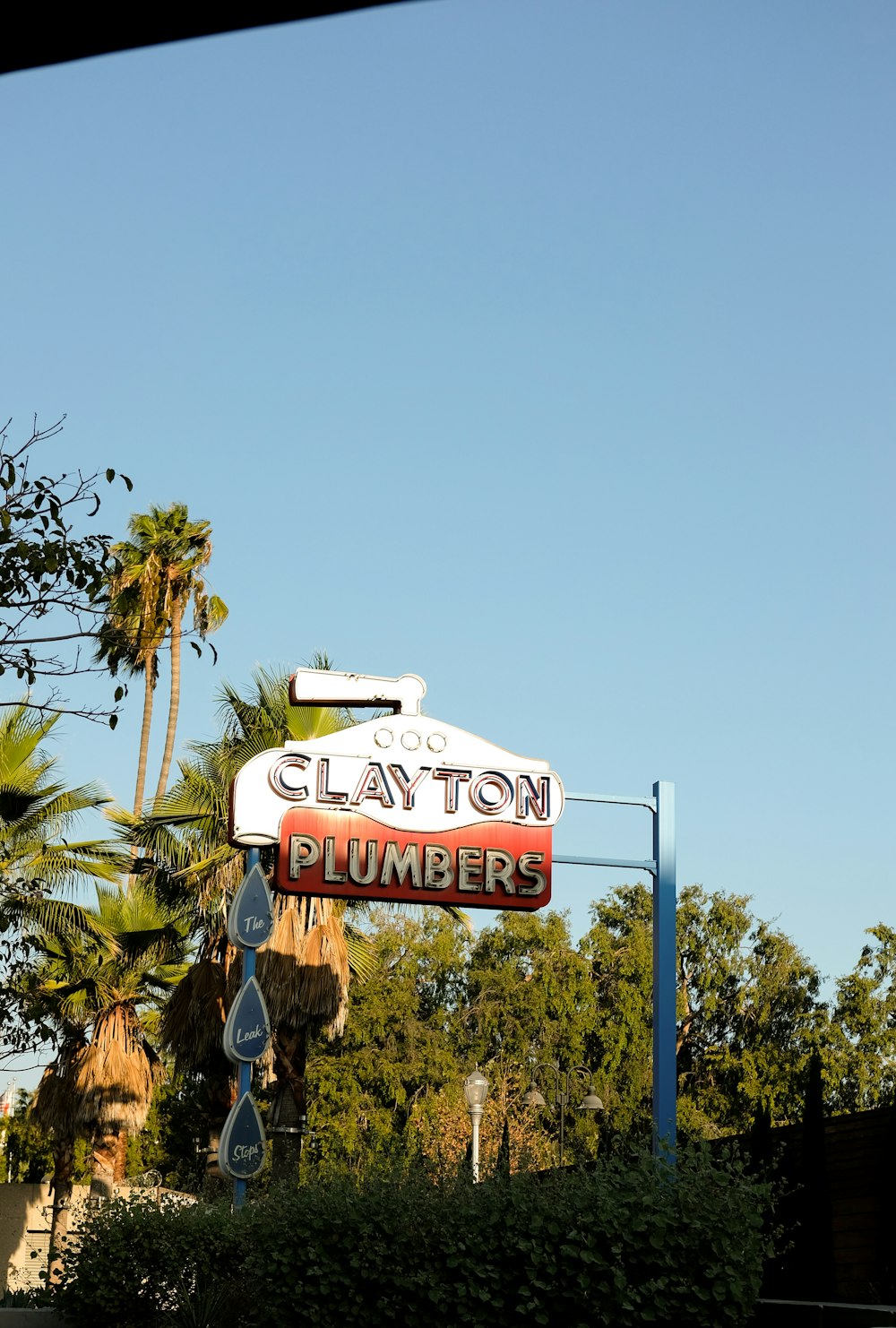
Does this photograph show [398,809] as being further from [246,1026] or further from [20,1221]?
[20,1221]

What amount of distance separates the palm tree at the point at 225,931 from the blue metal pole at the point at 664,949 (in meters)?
6.76

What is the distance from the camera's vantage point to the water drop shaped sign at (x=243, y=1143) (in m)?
16.7

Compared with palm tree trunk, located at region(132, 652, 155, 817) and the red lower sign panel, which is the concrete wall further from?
the red lower sign panel

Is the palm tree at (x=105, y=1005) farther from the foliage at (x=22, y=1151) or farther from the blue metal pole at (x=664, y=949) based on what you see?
the foliage at (x=22, y=1151)

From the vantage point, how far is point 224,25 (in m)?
1.74

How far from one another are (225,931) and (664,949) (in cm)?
880

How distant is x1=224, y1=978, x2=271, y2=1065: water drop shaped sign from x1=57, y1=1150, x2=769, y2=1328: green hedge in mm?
4842

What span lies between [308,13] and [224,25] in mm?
114

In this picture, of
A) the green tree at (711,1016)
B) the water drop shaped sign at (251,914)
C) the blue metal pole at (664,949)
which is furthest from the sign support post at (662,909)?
the green tree at (711,1016)

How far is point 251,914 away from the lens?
17656mm

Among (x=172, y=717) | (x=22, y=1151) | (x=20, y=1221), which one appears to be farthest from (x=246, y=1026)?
(x=22, y=1151)

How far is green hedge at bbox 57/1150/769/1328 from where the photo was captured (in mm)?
10547

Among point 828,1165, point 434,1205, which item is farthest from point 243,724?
point 434,1205

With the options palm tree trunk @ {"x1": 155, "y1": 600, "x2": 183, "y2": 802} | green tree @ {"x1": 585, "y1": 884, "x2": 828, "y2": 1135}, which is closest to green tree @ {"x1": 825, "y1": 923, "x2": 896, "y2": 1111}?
green tree @ {"x1": 585, "y1": 884, "x2": 828, "y2": 1135}
